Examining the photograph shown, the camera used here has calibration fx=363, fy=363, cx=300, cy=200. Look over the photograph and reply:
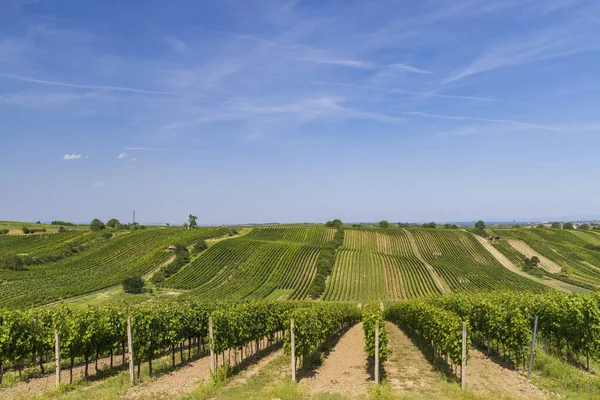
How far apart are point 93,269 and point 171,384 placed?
85.3m

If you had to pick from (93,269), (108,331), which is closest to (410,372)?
(108,331)

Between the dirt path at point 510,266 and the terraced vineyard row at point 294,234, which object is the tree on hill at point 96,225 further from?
the dirt path at point 510,266

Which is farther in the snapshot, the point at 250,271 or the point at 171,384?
the point at 250,271

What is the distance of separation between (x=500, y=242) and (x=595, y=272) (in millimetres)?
29202

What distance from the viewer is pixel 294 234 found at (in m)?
128

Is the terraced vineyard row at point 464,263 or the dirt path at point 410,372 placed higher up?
the dirt path at point 410,372

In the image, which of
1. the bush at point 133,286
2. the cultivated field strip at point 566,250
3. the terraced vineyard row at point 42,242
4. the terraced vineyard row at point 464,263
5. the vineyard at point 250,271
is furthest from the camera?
the terraced vineyard row at point 42,242

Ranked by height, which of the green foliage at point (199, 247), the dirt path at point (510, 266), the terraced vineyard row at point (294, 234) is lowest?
the dirt path at point (510, 266)

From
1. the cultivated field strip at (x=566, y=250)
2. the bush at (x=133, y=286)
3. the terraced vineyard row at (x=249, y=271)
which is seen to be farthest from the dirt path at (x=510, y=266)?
the bush at (x=133, y=286)

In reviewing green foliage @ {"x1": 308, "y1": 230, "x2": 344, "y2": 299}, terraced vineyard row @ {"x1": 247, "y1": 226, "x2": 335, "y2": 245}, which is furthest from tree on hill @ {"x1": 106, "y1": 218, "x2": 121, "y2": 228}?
green foliage @ {"x1": 308, "y1": 230, "x2": 344, "y2": 299}

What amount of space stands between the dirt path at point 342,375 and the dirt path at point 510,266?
7393 centimetres

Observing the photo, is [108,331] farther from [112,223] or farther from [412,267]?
[112,223]

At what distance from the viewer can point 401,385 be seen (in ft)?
46.1

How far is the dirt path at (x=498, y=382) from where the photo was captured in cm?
1281
